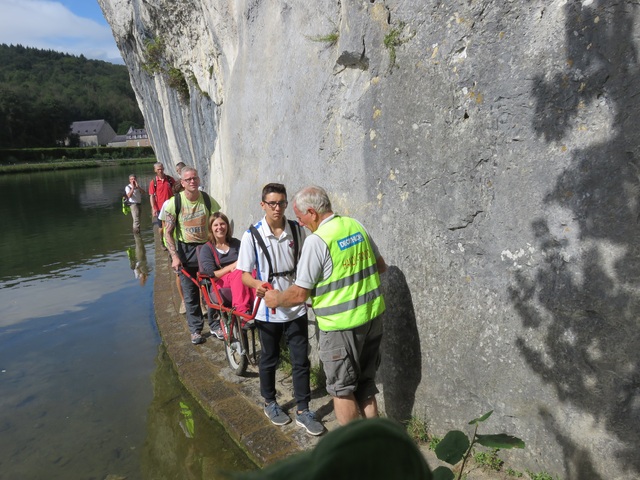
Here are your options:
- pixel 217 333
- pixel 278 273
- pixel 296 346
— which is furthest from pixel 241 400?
pixel 217 333

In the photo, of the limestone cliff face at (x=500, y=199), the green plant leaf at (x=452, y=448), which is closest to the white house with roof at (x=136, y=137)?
the limestone cliff face at (x=500, y=199)

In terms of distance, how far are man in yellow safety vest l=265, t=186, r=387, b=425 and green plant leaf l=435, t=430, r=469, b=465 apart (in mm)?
1726

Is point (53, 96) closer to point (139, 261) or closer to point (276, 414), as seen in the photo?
point (139, 261)

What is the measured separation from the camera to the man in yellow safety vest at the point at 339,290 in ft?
10.3

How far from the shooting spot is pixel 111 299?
8.59 metres

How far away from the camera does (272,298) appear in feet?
11.3

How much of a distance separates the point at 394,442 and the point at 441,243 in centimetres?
272

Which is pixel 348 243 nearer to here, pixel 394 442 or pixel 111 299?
pixel 394 442

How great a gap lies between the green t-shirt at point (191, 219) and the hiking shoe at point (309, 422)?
2686mm

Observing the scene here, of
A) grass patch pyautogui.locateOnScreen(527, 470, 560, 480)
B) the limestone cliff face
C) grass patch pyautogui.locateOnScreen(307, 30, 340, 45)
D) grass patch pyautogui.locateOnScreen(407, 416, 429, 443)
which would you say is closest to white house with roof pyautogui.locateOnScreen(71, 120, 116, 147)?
grass patch pyautogui.locateOnScreen(307, 30, 340, 45)

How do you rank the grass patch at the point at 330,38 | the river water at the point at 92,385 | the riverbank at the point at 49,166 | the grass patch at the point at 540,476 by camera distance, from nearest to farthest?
1. the grass patch at the point at 540,476
2. the river water at the point at 92,385
3. the grass patch at the point at 330,38
4. the riverbank at the point at 49,166

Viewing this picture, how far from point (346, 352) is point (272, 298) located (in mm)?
635

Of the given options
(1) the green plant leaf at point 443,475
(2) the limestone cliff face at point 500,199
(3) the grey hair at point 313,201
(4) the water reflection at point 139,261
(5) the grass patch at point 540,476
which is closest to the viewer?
(1) the green plant leaf at point 443,475

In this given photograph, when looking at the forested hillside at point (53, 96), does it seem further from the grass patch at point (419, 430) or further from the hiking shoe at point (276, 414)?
the grass patch at point (419, 430)
